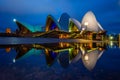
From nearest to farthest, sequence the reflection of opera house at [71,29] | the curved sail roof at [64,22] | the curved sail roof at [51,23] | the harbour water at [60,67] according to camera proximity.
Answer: the harbour water at [60,67] → the curved sail roof at [51,23] → the reflection of opera house at [71,29] → the curved sail roof at [64,22]

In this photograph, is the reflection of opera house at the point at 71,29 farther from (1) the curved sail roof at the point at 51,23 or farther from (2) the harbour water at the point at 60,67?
(2) the harbour water at the point at 60,67

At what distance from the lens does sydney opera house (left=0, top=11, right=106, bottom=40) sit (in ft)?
305

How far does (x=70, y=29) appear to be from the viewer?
3789 inches

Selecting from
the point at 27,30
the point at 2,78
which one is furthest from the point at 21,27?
the point at 2,78

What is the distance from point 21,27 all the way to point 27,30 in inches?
117

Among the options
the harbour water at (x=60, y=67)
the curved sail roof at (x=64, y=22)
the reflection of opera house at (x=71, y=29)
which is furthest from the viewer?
the curved sail roof at (x=64, y=22)

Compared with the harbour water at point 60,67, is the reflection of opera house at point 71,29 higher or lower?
higher

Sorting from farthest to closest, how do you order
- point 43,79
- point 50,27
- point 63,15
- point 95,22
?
1. point 63,15
2. point 50,27
3. point 95,22
4. point 43,79

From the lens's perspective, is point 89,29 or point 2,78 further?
point 89,29

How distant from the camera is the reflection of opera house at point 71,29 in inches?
3654

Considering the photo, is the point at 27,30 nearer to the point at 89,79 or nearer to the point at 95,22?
the point at 95,22

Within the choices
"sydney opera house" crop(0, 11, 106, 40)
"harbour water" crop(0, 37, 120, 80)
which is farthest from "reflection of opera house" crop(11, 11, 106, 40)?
"harbour water" crop(0, 37, 120, 80)

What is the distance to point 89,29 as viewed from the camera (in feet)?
309

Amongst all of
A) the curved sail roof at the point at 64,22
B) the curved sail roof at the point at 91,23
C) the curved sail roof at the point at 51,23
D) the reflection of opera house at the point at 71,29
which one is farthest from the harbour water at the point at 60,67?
the curved sail roof at the point at 64,22
